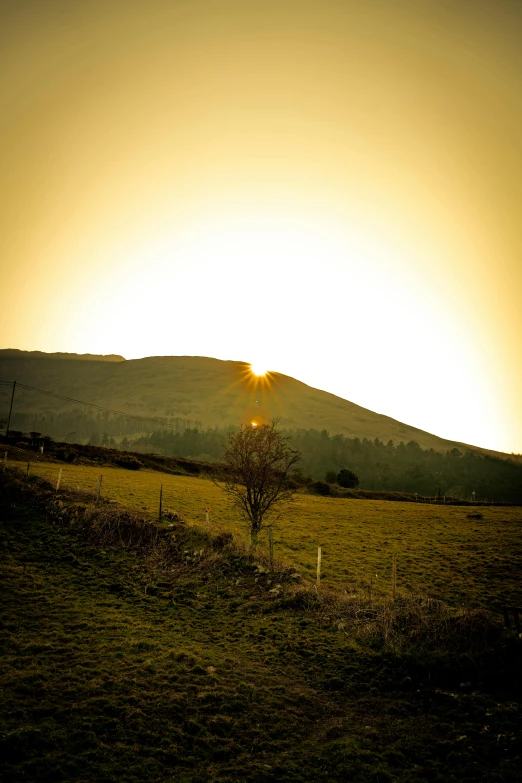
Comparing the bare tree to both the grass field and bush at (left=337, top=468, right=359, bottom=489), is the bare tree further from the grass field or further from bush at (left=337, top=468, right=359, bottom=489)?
bush at (left=337, top=468, right=359, bottom=489)

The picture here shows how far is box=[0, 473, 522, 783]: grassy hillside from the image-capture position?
36.0 feet

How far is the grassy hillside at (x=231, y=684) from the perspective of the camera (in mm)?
10984

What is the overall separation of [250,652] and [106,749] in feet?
24.3

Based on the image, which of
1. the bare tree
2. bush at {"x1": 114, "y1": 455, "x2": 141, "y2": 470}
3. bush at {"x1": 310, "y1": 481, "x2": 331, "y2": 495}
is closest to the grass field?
the bare tree

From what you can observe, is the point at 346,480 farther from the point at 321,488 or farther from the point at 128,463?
the point at 128,463

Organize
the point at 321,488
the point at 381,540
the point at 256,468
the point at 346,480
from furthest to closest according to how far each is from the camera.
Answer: the point at 346,480
the point at 321,488
the point at 381,540
the point at 256,468

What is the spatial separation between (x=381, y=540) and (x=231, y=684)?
107 feet

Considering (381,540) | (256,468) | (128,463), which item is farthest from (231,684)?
(128,463)

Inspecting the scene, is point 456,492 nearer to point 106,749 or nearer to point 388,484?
point 388,484

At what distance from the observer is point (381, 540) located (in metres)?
44.7

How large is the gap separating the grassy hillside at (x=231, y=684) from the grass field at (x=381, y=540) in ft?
24.4

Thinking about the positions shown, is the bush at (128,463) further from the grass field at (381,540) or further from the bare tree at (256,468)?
the bare tree at (256,468)

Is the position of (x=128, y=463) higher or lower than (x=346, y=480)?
higher

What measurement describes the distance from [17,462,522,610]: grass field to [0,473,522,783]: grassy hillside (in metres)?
7.44
